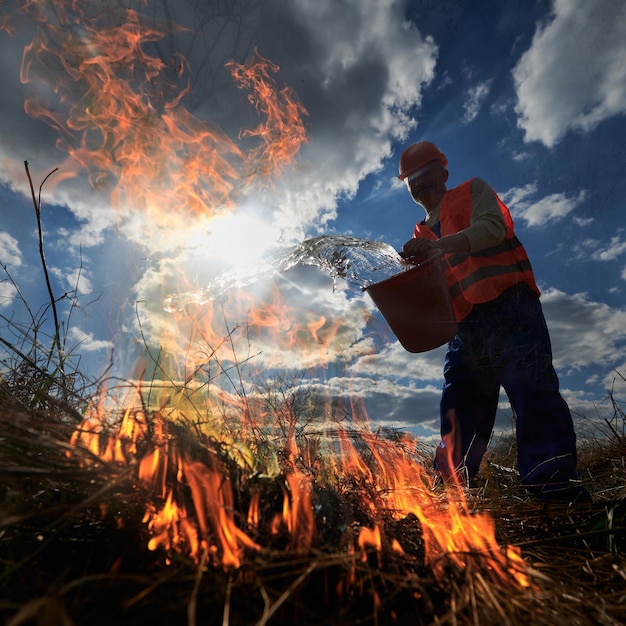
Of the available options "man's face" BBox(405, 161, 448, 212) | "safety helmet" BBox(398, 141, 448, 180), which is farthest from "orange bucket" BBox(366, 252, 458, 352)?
"safety helmet" BBox(398, 141, 448, 180)

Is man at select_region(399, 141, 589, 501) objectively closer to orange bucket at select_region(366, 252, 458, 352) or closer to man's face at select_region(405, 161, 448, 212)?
man's face at select_region(405, 161, 448, 212)

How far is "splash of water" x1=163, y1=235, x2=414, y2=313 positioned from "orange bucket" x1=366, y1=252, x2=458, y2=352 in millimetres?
206

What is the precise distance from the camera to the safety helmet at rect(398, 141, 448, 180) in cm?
351

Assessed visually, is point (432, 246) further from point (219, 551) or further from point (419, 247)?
point (219, 551)

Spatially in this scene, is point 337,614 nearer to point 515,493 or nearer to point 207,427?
point 207,427

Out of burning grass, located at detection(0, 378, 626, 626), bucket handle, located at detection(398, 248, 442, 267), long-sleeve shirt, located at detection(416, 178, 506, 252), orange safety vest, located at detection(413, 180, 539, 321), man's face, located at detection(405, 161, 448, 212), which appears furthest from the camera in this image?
man's face, located at detection(405, 161, 448, 212)

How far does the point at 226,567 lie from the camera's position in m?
0.99

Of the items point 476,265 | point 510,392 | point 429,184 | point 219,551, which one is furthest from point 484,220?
point 219,551

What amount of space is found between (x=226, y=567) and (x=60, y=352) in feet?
6.23

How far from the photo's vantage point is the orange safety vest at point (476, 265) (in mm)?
3012

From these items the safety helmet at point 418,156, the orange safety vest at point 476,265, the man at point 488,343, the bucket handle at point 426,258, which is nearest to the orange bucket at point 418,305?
the bucket handle at point 426,258

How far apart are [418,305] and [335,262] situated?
70 centimetres

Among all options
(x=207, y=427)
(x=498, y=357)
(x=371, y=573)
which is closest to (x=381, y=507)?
(x=371, y=573)

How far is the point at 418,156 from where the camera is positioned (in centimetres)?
352
